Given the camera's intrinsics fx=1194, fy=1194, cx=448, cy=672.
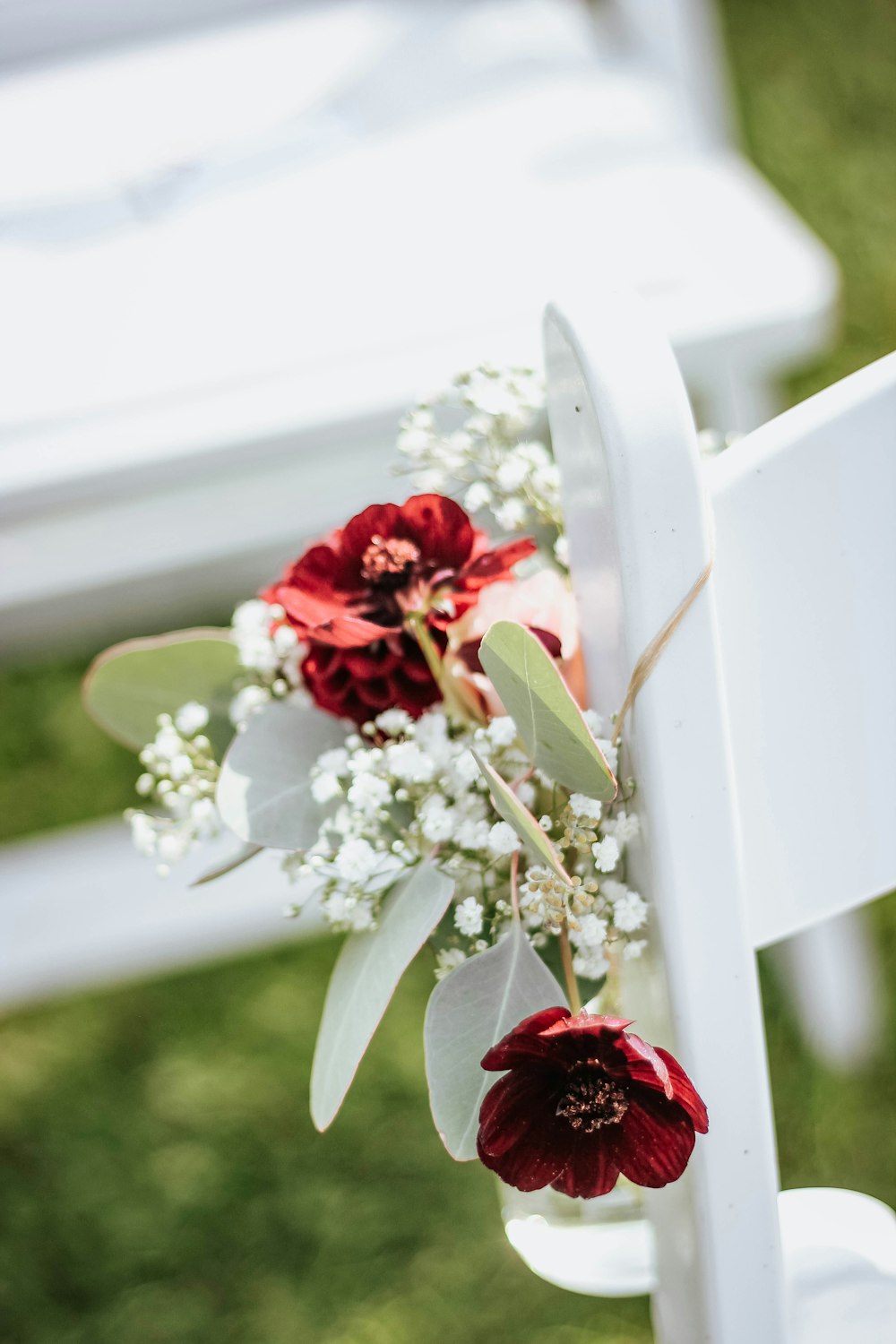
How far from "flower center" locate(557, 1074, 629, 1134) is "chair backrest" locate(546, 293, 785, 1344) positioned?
42 mm

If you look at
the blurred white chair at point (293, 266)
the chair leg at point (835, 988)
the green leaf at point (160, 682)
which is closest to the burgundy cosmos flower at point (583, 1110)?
the green leaf at point (160, 682)

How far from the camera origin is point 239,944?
137 centimetres

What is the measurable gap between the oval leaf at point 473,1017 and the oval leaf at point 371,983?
0.02 metres

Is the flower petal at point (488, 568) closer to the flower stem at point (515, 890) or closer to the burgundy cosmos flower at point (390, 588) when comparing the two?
the burgundy cosmos flower at point (390, 588)

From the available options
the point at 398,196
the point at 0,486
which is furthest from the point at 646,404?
the point at 398,196

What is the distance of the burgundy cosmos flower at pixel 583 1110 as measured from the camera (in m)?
0.45

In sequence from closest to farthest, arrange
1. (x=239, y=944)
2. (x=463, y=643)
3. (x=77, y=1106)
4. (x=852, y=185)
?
(x=463, y=643) < (x=239, y=944) < (x=77, y=1106) < (x=852, y=185)

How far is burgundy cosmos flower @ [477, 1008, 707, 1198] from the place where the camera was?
1.48 feet

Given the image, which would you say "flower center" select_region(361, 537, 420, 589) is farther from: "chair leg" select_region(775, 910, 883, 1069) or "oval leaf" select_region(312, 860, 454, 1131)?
"chair leg" select_region(775, 910, 883, 1069)

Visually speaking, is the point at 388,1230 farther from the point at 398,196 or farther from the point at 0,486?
the point at 398,196

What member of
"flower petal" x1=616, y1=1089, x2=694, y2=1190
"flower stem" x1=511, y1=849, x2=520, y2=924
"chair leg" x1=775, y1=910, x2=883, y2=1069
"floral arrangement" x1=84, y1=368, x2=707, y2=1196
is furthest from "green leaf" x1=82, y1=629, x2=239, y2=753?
"chair leg" x1=775, y1=910, x2=883, y2=1069

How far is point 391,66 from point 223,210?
0.34 m

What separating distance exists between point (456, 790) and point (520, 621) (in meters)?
0.08

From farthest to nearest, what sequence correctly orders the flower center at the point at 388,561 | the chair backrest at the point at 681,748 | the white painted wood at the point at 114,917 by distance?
1. the white painted wood at the point at 114,917
2. the flower center at the point at 388,561
3. the chair backrest at the point at 681,748
